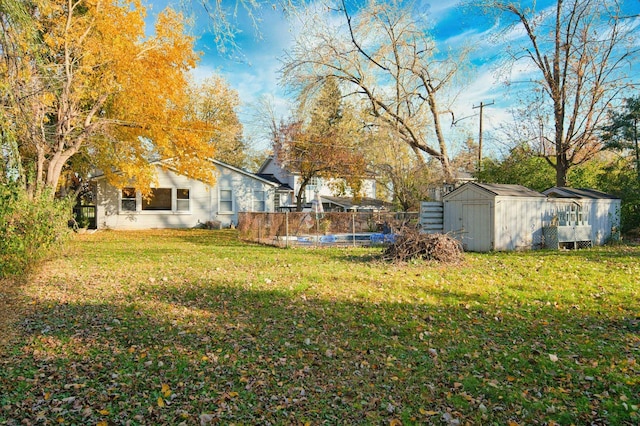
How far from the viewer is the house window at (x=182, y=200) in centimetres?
2496

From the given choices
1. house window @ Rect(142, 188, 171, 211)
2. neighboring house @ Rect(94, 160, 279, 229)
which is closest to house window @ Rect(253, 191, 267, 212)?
neighboring house @ Rect(94, 160, 279, 229)

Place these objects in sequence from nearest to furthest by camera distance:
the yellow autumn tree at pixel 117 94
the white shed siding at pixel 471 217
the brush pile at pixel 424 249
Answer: the brush pile at pixel 424 249
the yellow autumn tree at pixel 117 94
the white shed siding at pixel 471 217

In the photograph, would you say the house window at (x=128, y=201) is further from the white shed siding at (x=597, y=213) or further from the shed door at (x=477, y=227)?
the white shed siding at (x=597, y=213)

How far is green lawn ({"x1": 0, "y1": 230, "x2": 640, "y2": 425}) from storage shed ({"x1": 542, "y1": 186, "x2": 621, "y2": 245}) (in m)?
6.71

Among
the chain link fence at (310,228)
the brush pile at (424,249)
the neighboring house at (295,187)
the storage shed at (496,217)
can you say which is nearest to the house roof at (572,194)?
the storage shed at (496,217)

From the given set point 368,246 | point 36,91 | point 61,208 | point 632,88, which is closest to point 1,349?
point 36,91

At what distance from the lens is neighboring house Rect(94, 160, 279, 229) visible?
23625 millimetres

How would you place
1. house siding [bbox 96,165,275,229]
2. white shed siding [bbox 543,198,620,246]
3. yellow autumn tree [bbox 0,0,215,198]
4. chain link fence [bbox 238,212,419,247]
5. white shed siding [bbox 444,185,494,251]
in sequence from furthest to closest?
house siding [bbox 96,165,275,229] < chain link fence [bbox 238,212,419,247] < white shed siding [bbox 543,198,620,246] < white shed siding [bbox 444,185,494,251] < yellow autumn tree [bbox 0,0,215,198]

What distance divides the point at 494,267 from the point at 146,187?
15.3 m

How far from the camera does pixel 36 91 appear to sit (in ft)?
20.3

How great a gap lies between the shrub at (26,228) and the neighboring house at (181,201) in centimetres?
1415

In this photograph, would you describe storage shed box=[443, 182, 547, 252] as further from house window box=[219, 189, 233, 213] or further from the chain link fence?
house window box=[219, 189, 233, 213]

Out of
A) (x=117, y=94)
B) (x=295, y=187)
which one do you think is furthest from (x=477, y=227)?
(x=295, y=187)

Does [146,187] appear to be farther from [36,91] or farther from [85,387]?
[85,387]
